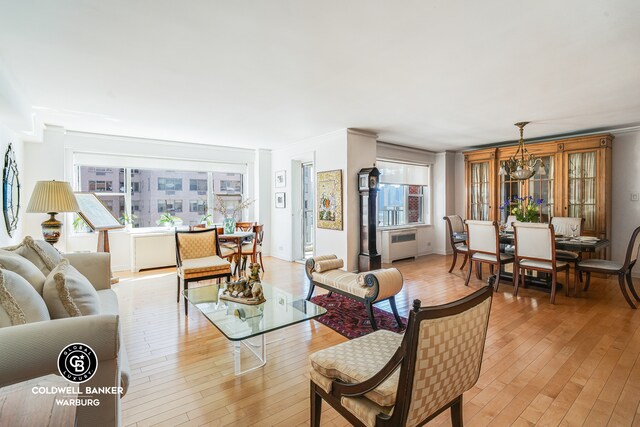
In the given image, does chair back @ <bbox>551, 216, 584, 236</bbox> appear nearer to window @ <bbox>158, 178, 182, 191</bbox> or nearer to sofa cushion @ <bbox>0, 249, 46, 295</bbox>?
sofa cushion @ <bbox>0, 249, 46, 295</bbox>

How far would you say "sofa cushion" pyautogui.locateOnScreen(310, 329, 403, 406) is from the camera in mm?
1271

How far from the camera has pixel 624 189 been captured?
16.7 feet

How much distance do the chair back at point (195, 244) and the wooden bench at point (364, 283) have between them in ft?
4.68

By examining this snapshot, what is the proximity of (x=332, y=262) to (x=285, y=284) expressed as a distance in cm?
127

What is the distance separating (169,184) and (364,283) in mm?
4856

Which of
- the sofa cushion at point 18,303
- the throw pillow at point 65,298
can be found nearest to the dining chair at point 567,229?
the throw pillow at point 65,298

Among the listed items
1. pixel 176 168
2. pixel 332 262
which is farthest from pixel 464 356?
pixel 176 168

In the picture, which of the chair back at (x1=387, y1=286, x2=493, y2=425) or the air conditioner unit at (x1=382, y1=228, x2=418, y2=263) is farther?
the air conditioner unit at (x1=382, y1=228, x2=418, y2=263)

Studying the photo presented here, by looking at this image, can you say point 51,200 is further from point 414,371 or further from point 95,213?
point 414,371

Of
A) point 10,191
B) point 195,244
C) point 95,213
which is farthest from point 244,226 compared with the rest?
point 10,191

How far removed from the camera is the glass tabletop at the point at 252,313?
207 cm

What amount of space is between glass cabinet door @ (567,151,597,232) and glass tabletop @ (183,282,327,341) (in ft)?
17.8

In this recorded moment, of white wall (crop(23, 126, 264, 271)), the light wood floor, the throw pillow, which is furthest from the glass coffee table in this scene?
white wall (crop(23, 126, 264, 271))

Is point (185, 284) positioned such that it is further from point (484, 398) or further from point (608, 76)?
point (608, 76)
